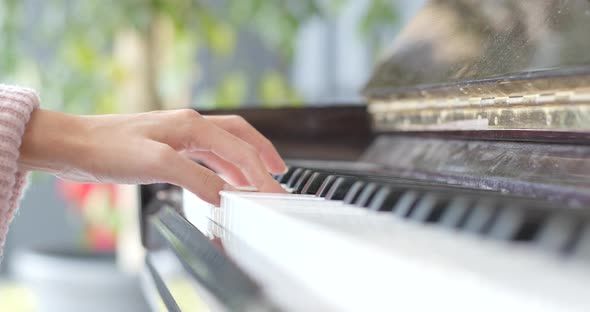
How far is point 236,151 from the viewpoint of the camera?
2.79 ft

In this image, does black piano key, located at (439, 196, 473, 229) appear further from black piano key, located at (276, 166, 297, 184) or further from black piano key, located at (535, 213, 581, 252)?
black piano key, located at (276, 166, 297, 184)

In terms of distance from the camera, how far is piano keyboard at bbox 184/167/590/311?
1.10 ft

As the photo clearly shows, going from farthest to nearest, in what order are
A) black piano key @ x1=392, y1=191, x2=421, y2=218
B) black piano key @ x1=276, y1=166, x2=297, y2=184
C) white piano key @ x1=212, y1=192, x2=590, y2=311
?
black piano key @ x1=276, y1=166, x2=297, y2=184 → black piano key @ x1=392, y1=191, x2=421, y2=218 → white piano key @ x1=212, y1=192, x2=590, y2=311

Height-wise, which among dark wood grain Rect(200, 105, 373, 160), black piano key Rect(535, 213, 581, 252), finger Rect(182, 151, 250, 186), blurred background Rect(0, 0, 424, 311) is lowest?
black piano key Rect(535, 213, 581, 252)

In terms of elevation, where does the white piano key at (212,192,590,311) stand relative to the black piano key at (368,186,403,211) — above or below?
below

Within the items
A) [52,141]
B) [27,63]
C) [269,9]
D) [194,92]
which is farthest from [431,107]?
[194,92]

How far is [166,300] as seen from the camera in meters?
0.95

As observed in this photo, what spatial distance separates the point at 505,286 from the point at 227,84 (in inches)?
88.7

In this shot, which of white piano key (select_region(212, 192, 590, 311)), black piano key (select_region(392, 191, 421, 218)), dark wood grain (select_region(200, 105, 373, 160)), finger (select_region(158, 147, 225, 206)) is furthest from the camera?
dark wood grain (select_region(200, 105, 373, 160))

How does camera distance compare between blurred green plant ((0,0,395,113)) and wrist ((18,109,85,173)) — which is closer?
wrist ((18,109,85,173))

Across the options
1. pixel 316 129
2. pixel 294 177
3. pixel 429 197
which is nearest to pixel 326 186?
pixel 294 177

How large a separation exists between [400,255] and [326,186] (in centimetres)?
37

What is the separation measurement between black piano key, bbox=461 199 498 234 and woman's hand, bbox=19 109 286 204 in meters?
0.36

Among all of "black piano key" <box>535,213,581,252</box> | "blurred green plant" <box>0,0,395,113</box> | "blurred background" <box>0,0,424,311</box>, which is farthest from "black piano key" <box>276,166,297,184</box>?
"blurred green plant" <box>0,0,395,113</box>
